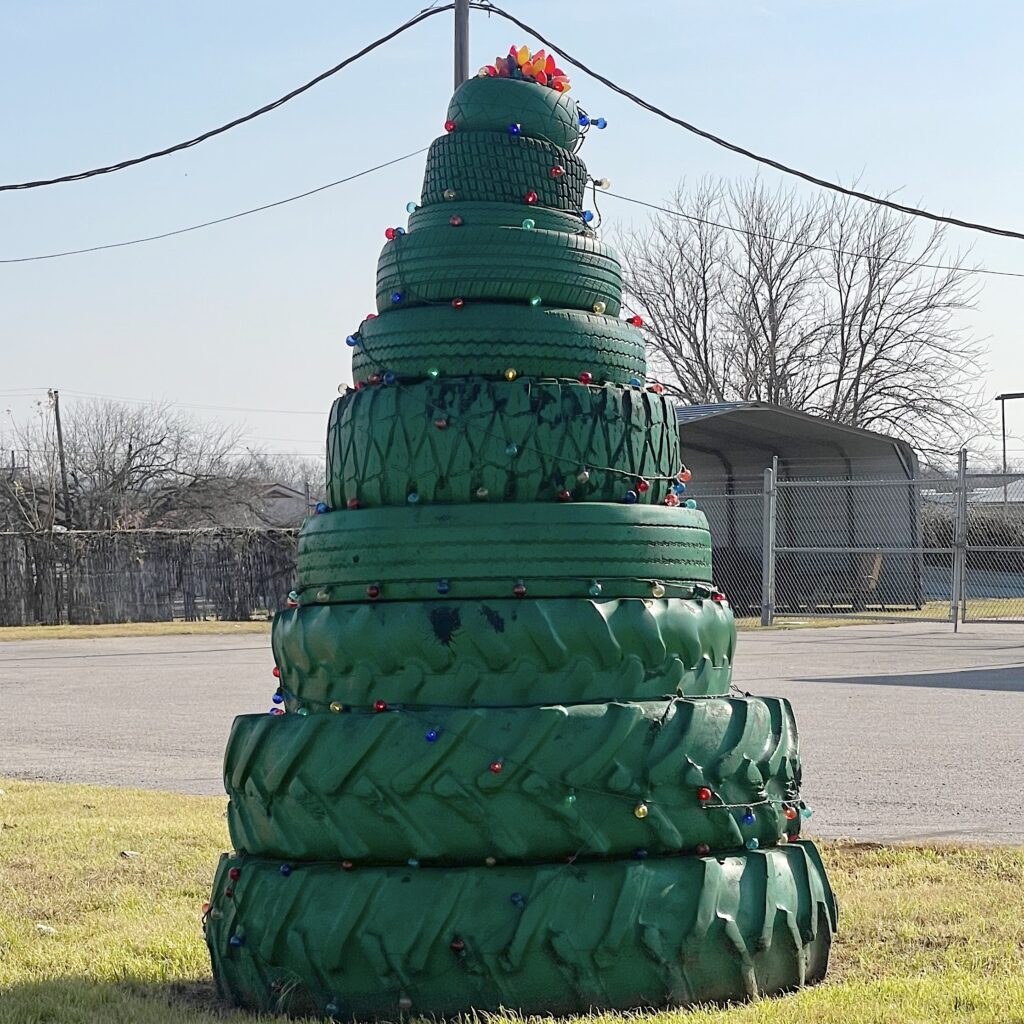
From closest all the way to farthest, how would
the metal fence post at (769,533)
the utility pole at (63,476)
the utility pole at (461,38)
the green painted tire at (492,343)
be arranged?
the green painted tire at (492,343) → the utility pole at (461,38) → the metal fence post at (769,533) → the utility pole at (63,476)

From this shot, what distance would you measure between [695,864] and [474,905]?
0.55 meters

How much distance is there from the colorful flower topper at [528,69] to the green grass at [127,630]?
2007cm

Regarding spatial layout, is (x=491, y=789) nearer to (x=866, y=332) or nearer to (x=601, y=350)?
(x=601, y=350)

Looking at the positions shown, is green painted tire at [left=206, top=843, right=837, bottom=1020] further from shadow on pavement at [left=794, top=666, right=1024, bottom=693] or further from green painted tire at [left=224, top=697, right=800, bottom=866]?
shadow on pavement at [left=794, top=666, right=1024, bottom=693]

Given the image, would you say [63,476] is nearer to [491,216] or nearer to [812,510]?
[812,510]

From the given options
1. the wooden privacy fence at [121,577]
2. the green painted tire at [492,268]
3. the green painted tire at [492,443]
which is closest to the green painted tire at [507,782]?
the green painted tire at [492,443]

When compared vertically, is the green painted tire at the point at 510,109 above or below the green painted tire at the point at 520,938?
above

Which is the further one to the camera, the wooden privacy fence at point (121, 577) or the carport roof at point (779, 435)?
the wooden privacy fence at point (121, 577)

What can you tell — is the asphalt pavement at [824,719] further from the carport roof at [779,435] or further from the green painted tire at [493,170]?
the carport roof at [779,435]

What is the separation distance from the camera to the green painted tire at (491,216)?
402 cm

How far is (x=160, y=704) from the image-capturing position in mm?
12086

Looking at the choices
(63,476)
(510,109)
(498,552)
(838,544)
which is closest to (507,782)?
(498,552)

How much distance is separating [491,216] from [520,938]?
1.94 meters

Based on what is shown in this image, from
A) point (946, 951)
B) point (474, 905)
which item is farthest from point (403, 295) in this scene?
point (946, 951)
